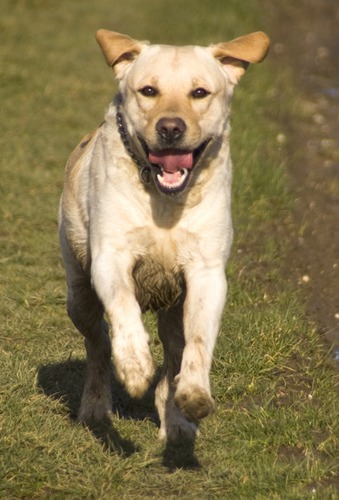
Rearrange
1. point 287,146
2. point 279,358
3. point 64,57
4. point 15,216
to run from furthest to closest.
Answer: point 64,57, point 287,146, point 15,216, point 279,358

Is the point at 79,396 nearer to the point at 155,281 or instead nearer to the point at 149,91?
the point at 155,281

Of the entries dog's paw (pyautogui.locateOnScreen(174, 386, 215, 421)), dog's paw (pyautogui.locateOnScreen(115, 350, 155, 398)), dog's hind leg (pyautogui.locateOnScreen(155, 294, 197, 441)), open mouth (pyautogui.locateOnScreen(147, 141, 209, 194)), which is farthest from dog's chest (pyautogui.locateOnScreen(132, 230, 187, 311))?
dog's paw (pyautogui.locateOnScreen(174, 386, 215, 421))

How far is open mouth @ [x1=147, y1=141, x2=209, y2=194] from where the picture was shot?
4879mm

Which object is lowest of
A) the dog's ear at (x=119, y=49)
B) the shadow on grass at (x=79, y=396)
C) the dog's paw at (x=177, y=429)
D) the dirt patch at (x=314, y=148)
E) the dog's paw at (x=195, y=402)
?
the dirt patch at (x=314, y=148)

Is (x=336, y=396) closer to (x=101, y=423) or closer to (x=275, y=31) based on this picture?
(x=101, y=423)

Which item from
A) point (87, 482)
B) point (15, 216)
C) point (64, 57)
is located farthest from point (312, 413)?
point (64, 57)

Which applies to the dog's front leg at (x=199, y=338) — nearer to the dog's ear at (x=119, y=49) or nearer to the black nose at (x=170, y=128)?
the black nose at (x=170, y=128)

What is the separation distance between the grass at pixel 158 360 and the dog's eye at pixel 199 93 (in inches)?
61.3

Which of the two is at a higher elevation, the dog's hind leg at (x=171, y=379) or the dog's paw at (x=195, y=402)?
the dog's paw at (x=195, y=402)

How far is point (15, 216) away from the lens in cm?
897

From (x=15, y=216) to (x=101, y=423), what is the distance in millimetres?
3564

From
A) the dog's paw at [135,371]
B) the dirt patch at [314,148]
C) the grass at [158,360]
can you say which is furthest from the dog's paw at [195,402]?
the dirt patch at [314,148]

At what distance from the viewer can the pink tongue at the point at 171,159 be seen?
4902mm

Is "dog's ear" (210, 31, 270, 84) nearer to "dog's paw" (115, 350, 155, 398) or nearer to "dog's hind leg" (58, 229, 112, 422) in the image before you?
"dog's hind leg" (58, 229, 112, 422)
